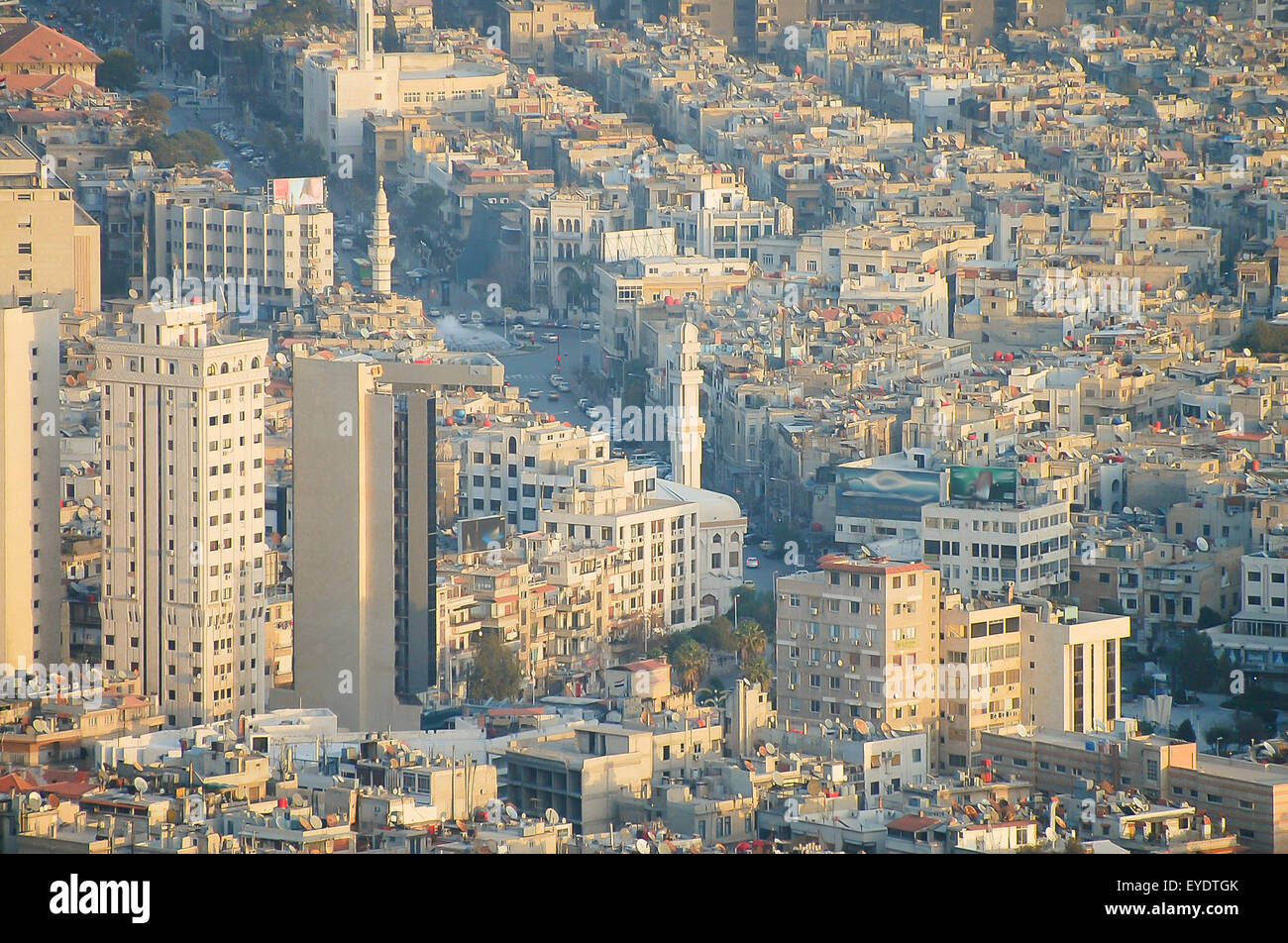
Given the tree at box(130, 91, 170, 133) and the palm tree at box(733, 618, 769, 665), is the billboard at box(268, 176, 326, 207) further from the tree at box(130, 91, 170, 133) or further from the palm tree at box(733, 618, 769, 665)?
the palm tree at box(733, 618, 769, 665)

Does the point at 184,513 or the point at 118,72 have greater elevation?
the point at 118,72

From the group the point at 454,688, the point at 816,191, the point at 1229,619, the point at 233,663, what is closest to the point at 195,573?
the point at 233,663

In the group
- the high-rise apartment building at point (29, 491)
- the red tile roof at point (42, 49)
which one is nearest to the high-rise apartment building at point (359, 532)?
the high-rise apartment building at point (29, 491)

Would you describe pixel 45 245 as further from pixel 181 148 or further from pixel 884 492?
pixel 884 492

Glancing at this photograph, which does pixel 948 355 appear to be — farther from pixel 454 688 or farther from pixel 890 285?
pixel 454 688

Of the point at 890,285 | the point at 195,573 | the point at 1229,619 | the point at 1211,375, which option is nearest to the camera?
the point at 195,573

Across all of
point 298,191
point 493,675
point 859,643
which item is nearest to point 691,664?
point 493,675
